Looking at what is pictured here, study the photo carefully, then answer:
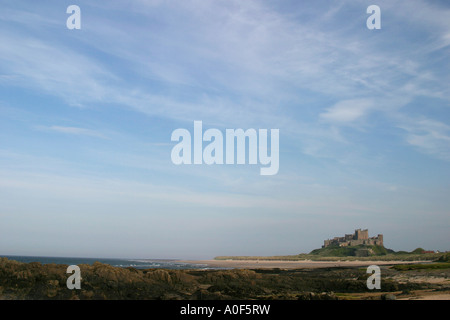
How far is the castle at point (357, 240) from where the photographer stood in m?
169

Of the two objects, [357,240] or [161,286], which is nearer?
[161,286]

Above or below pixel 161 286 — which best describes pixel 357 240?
below

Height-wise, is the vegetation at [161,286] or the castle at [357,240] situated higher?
the vegetation at [161,286]

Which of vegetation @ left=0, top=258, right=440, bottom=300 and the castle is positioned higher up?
vegetation @ left=0, top=258, right=440, bottom=300

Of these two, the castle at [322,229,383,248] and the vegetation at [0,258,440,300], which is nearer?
the vegetation at [0,258,440,300]

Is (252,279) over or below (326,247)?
over

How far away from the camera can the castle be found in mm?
168875

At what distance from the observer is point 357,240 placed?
172 metres

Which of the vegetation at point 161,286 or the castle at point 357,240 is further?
the castle at point 357,240
